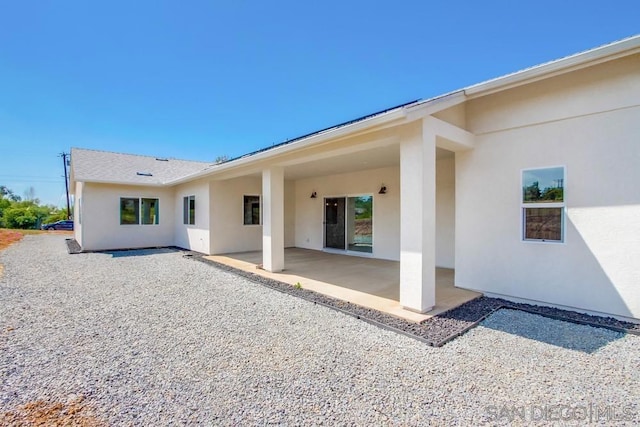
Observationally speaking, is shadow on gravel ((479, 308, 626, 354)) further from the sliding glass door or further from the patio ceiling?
the sliding glass door

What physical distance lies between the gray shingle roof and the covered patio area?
643 centimetres

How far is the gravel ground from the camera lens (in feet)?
8.22

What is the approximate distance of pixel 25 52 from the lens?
11.6m

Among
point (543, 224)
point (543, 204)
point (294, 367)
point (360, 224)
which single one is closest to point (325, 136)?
point (294, 367)

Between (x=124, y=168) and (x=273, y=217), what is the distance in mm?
11193

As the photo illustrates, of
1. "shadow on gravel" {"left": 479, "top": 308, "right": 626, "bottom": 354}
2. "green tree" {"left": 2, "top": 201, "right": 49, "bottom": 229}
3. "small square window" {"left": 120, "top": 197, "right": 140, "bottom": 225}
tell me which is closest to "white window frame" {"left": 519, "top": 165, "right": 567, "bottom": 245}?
"shadow on gravel" {"left": 479, "top": 308, "right": 626, "bottom": 354}

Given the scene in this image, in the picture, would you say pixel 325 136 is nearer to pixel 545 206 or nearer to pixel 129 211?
pixel 545 206

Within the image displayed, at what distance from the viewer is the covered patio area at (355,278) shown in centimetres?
543

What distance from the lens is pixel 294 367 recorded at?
3.25 m

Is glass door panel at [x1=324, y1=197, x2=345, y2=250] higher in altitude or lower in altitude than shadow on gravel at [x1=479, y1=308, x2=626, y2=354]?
higher

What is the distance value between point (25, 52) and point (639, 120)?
61.8 ft

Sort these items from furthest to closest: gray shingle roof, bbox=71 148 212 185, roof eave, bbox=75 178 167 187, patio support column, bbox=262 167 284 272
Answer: gray shingle roof, bbox=71 148 212 185
roof eave, bbox=75 178 167 187
patio support column, bbox=262 167 284 272

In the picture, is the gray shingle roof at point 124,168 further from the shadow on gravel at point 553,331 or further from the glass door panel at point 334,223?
the shadow on gravel at point 553,331

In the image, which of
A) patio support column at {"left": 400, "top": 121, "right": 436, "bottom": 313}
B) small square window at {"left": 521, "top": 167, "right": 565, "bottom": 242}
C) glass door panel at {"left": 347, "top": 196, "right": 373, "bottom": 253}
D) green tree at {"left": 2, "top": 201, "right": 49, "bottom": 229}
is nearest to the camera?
patio support column at {"left": 400, "top": 121, "right": 436, "bottom": 313}
